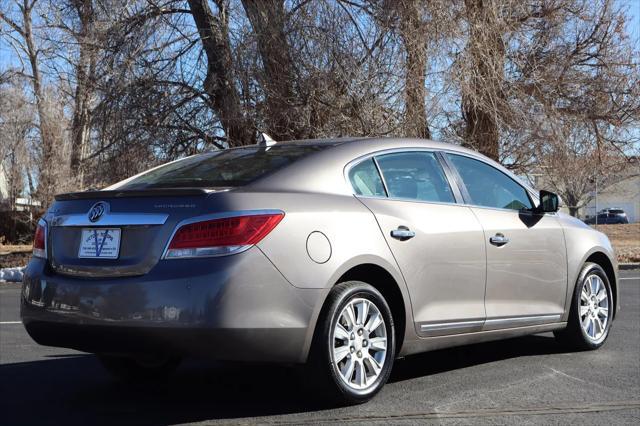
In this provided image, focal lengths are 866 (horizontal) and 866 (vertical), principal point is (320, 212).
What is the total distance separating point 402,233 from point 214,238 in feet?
4.26

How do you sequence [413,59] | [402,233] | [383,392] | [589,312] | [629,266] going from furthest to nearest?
[629,266]
[413,59]
[589,312]
[383,392]
[402,233]

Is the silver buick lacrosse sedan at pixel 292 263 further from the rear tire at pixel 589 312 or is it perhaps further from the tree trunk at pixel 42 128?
the tree trunk at pixel 42 128

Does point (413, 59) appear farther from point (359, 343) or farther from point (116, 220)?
point (116, 220)

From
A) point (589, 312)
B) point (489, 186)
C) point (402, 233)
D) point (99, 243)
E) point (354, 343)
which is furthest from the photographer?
point (589, 312)

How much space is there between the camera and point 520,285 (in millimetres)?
6090

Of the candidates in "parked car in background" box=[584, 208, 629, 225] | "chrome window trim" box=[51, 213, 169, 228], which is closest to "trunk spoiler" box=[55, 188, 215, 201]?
"chrome window trim" box=[51, 213, 169, 228]

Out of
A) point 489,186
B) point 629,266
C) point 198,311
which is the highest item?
point 489,186

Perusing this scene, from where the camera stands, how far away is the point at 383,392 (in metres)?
5.28

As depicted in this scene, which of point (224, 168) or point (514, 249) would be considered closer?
point (224, 168)

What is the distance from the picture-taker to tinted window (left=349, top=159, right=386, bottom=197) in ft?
17.1

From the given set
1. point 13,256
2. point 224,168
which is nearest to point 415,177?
point 224,168

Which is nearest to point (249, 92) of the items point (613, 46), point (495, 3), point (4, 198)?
point (495, 3)

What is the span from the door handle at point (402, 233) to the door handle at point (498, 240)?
0.85m

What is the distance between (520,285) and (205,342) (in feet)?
8.70
